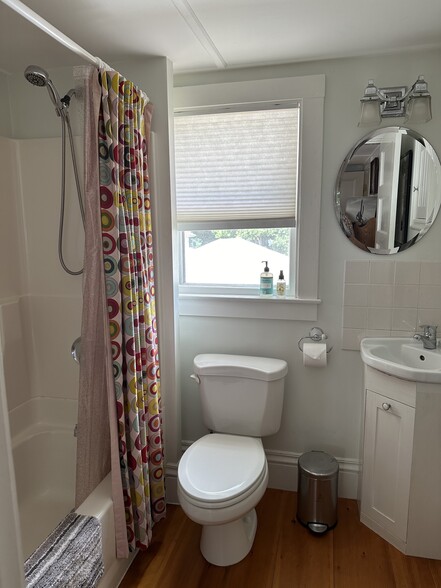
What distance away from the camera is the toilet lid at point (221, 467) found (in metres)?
1.56

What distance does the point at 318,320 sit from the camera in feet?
6.87

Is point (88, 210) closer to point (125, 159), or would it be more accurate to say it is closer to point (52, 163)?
point (125, 159)

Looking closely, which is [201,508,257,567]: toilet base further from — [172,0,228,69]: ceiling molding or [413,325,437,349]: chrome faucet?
[172,0,228,69]: ceiling molding

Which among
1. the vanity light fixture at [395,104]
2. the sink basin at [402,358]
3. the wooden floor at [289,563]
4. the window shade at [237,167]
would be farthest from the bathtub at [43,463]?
the vanity light fixture at [395,104]

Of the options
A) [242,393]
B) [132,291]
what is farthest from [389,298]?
[132,291]

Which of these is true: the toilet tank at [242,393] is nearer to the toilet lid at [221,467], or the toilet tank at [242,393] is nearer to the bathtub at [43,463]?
the toilet lid at [221,467]

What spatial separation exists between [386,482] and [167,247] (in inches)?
61.3

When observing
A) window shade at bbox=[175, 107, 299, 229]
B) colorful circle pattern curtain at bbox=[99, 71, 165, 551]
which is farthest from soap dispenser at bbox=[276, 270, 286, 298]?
colorful circle pattern curtain at bbox=[99, 71, 165, 551]

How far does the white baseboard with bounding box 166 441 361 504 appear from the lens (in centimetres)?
216

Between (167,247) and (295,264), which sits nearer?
(167,247)

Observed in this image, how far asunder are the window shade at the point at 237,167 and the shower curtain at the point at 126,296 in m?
0.38

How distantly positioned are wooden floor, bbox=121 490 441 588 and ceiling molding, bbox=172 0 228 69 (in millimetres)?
2295

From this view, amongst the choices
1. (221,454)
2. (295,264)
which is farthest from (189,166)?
(221,454)

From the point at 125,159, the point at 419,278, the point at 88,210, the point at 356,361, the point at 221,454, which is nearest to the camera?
the point at 88,210
